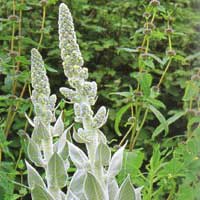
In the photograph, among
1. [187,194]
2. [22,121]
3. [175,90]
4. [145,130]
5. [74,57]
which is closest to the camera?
[74,57]

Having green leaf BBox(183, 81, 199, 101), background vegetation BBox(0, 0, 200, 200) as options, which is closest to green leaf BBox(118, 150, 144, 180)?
green leaf BBox(183, 81, 199, 101)

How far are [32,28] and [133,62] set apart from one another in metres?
0.49

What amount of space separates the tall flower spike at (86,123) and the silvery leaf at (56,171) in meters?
0.02

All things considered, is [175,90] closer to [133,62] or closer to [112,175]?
[133,62]

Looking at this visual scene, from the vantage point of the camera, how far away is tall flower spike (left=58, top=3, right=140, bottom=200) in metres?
0.77

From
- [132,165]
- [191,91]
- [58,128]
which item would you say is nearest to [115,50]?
[191,91]

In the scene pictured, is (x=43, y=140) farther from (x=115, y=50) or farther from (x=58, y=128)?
(x=115, y=50)

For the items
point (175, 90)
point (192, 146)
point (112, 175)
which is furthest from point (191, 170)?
point (175, 90)

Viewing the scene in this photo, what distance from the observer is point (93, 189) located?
79 centimetres

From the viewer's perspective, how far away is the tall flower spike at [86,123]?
775 millimetres

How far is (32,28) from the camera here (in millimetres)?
2619

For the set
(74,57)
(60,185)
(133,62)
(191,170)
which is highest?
(74,57)

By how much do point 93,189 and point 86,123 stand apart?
0.09 metres

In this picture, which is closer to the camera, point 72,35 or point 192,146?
point 72,35
